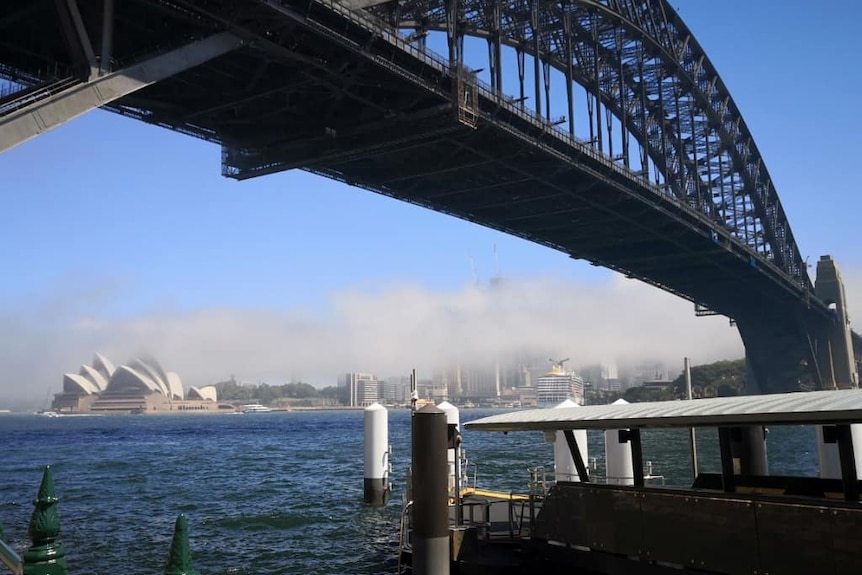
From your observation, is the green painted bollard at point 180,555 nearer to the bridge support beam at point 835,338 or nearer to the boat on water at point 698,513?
the boat on water at point 698,513

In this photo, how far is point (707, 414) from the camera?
10.5m

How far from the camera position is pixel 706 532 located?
1096 centimetres

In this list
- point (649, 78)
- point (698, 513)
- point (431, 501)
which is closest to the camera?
point (698, 513)

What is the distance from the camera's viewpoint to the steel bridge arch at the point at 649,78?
46562mm

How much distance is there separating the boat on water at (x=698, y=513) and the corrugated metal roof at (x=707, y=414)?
0.7 inches

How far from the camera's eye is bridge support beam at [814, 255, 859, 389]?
362ft

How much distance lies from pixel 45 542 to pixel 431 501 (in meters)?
6.71

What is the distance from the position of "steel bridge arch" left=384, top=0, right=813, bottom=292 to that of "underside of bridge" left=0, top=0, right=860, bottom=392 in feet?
10.0

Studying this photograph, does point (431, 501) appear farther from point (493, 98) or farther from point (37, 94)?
point (493, 98)

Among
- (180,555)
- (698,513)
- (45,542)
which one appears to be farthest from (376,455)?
(180,555)

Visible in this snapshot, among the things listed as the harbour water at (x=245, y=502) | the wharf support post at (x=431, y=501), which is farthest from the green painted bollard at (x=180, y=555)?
the harbour water at (x=245, y=502)

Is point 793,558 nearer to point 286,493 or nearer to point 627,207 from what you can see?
point 286,493

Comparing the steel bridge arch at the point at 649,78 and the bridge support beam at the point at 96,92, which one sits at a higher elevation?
the steel bridge arch at the point at 649,78

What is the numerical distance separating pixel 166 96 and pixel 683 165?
5870 cm
